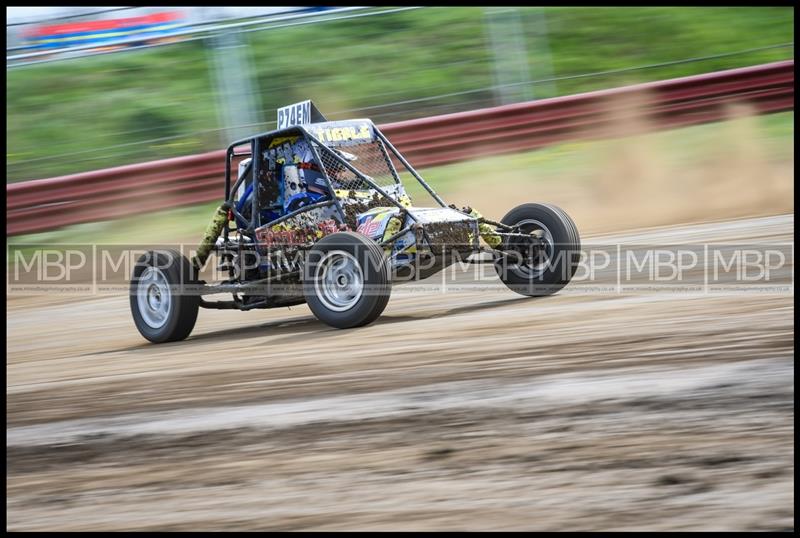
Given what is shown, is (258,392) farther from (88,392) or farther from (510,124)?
(510,124)

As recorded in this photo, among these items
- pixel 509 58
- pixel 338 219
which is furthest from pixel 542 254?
pixel 509 58

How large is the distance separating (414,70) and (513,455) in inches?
628

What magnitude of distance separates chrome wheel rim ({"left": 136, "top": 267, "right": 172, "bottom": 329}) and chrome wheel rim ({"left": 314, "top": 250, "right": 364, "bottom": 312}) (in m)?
1.46

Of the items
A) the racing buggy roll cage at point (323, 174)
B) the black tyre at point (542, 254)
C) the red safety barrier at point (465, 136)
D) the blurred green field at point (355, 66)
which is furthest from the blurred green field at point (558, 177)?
the racing buggy roll cage at point (323, 174)

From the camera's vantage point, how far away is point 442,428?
4.24 m

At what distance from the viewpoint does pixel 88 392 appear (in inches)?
229

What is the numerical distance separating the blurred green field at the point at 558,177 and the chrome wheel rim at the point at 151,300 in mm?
5958

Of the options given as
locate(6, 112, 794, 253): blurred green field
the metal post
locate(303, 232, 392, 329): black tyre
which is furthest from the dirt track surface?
the metal post

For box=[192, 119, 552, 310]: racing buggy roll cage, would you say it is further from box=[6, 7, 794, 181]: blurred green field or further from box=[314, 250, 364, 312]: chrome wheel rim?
box=[6, 7, 794, 181]: blurred green field

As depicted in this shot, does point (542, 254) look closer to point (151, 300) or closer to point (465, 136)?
point (151, 300)

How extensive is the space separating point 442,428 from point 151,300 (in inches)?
161

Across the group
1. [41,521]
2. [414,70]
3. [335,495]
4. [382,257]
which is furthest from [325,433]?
[414,70]

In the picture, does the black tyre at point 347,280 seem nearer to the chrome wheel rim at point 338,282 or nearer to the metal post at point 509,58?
the chrome wheel rim at point 338,282

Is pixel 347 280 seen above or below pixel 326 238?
below
